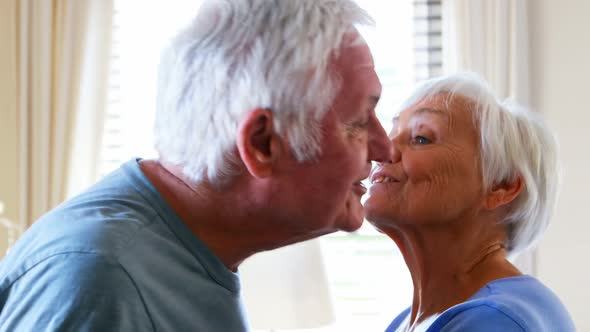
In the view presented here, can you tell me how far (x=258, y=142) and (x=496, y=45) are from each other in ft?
8.06

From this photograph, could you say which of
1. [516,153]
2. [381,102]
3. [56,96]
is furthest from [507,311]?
[56,96]

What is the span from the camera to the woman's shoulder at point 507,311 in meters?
1.22

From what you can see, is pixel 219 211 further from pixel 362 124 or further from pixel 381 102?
pixel 381 102

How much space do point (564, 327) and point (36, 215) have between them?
2.41m

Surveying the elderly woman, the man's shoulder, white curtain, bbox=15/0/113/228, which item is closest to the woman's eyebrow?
the elderly woman

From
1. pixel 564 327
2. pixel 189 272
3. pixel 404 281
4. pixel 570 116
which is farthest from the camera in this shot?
pixel 404 281

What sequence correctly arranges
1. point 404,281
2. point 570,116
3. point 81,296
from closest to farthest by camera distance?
1. point 81,296
2. point 570,116
3. point 404,281

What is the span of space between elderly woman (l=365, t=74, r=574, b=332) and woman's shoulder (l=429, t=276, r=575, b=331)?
0.49ft

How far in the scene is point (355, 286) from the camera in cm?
356

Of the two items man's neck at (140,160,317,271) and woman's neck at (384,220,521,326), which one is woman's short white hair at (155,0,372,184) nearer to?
man's neck at (140,160,317,271)

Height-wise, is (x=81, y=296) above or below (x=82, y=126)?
above

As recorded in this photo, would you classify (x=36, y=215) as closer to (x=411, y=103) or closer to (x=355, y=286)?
(x=355, y=286)

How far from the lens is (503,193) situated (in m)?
1.58

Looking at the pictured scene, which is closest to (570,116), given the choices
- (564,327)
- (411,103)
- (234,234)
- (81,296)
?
(411,103)
